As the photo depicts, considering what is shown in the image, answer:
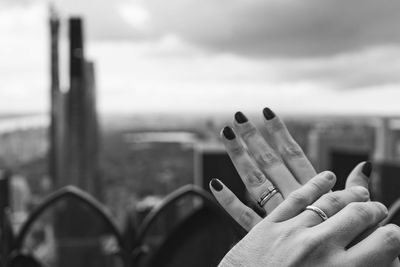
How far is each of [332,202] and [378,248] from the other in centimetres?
12

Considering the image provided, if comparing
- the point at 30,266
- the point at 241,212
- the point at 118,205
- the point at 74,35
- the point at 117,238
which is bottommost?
the point at 118,205

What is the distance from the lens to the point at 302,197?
3.21 ft

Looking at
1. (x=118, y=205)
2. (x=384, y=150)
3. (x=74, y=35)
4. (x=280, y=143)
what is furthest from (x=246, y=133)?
(x=74, y=35)

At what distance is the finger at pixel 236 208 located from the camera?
3.87 feet

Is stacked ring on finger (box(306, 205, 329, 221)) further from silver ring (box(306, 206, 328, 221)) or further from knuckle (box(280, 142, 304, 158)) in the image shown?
knuckle (box(280, 142, 304, 158))

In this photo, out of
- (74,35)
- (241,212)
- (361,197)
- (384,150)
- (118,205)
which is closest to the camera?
(361,197)

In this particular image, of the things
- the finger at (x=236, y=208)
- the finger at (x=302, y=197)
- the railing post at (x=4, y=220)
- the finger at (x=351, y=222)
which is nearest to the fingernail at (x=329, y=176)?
the finger at (x=302, y=197)

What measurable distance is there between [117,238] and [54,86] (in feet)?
193

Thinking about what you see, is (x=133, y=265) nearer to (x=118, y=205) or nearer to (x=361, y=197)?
(x=361, y=197)

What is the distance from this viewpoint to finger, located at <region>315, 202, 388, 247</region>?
0.88 metres

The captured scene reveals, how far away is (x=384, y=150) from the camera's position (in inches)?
883

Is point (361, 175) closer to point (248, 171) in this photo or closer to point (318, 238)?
point (248, 171)

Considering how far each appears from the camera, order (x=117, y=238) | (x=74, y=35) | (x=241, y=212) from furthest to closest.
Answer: (x=74, y=35) < (x=117, y=238) < (x=241, y=212)

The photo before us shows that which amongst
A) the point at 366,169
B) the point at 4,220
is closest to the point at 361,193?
the point at 366,169
